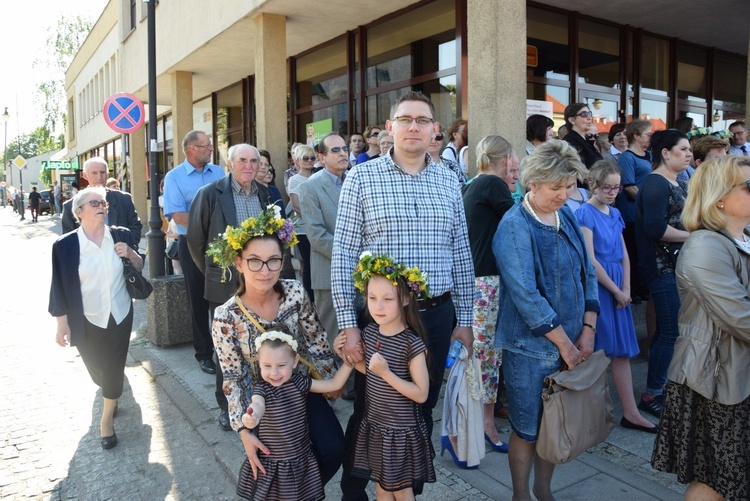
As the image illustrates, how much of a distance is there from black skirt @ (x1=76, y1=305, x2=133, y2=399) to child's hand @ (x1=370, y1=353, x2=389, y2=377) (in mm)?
2667

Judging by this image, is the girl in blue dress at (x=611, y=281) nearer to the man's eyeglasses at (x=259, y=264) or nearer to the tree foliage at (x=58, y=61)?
the man's eyeglasses at (x=259, y=264)

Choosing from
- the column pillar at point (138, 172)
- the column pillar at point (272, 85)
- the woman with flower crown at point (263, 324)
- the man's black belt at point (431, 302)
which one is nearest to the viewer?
the woman with flower crown at point (263, 324)

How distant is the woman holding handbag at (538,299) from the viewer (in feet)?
9.85

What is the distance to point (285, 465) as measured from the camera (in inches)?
106

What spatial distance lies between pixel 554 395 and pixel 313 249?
2.48 metres

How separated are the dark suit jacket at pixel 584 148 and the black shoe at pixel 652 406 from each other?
230cm

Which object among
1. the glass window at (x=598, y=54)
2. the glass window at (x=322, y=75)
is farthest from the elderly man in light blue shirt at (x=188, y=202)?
the glass window at (x=598, y=54)

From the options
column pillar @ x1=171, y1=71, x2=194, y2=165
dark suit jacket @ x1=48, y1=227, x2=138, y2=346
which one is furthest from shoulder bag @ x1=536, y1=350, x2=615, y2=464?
column pillar @ x1=171, y1=71, x2=194, y2=165

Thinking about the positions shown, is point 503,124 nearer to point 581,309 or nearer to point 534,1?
point 581,309

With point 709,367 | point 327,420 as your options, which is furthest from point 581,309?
point 327,420

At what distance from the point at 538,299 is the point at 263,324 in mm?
1366

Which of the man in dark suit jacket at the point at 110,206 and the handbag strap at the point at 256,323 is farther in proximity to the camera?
the man in dark suit jacket at the point at 110,206

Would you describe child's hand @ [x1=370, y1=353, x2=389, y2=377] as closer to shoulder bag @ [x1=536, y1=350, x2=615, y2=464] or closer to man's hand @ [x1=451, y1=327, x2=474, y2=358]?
man's hand @ [x1=451, y1=327, x2=474, y2=358]

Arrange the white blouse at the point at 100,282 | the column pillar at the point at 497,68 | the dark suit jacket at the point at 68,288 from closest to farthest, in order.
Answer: the dark suit jacket at the point at 68,288 → the white blouse at the point at 100,282 → the column pillar at the point at 497,68
